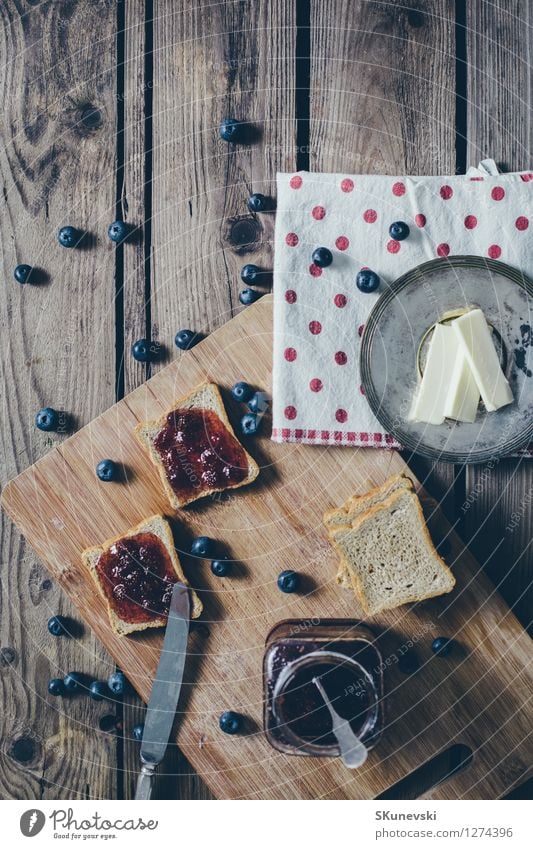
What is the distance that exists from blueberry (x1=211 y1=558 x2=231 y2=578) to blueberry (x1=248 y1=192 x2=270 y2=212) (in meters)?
0.63

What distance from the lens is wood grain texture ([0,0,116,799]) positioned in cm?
142

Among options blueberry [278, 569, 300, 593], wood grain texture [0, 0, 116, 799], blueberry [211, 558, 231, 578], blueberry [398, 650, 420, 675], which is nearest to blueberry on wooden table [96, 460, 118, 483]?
wood grain texture [0, 0, 116, 799]

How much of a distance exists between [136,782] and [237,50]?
1348mm

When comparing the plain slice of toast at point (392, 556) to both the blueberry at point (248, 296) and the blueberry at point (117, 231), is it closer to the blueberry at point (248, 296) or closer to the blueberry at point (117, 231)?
the blueberry at point (248, 296)

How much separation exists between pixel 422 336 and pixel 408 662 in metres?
0.54

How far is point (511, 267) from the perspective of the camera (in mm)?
1258

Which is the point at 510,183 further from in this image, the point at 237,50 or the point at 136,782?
the point at 136,782

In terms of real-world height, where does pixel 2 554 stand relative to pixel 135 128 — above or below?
below

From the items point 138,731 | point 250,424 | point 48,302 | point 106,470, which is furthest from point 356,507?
point 48,302

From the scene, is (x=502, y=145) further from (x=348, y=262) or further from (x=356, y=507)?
(x=356, y=507)

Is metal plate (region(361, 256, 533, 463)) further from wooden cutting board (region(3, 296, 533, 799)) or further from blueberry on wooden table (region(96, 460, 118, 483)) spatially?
blueberry on wooden table (region(96, 460, 118, 483))

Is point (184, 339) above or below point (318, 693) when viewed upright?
above

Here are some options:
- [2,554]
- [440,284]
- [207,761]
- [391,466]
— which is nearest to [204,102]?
[440,284]

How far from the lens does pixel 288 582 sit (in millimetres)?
1301
